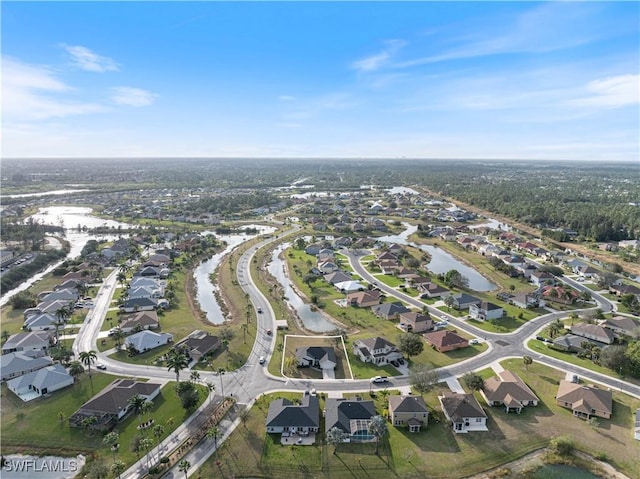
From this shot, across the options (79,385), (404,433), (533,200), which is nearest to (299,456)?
(404,433)

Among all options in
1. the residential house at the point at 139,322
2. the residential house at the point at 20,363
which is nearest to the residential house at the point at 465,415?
the residential house at the point at 139,322

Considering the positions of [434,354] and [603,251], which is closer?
[434,354]

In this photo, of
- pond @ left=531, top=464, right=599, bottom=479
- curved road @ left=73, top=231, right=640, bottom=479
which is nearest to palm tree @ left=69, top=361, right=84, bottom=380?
curved road @ left=73, top=231, right=640, bottom=479

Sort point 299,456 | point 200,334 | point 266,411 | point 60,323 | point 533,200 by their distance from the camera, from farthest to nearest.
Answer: point 533,200 < point 60,323 < point 200,334 < point 266,411 < point 299,456

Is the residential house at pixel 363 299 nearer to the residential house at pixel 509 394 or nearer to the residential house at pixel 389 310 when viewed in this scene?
the residential house at pixel 389 310

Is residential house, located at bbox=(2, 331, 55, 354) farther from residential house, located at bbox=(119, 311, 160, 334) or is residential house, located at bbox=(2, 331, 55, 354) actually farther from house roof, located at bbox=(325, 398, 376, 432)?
house roof, located at bbox=(325, 398, 376, 432)

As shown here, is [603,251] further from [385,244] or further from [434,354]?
[434,354]
